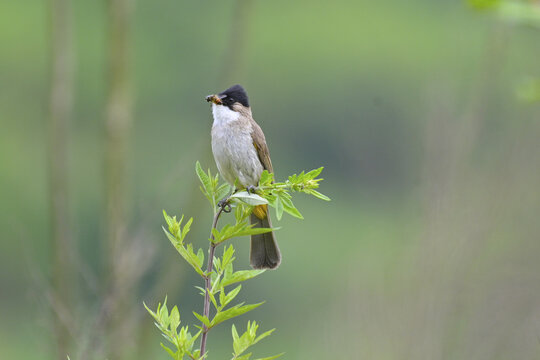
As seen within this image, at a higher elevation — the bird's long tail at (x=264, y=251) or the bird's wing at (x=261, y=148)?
the bird's wing at (x=261, y=148)

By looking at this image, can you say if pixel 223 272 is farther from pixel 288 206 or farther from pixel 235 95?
pixel 235 95

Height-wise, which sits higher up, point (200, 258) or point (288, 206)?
point (288, 206)

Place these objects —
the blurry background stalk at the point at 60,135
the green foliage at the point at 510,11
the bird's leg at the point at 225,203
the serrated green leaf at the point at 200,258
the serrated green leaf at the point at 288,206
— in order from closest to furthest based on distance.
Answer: the green foliage at the point at 510,11 < the serrated green leaf at the point at 200,258 < the serrated green leaf at the point at 288,206 < the bird's leg at the point at 225,203 < the blurry background stalk at the point at 60,135

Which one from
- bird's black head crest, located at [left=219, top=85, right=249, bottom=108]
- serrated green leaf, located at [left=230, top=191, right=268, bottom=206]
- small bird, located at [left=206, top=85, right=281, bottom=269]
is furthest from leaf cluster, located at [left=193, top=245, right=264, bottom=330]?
bird's black head crest, located at [left=219, top=85, right=249, bottom=108]

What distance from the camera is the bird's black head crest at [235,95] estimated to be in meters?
4.29

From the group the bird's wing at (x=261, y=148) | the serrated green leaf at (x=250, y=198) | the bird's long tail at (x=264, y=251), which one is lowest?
the bird's long tail at (x=264, y=251)

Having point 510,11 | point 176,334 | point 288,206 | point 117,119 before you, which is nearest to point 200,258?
point 176,334

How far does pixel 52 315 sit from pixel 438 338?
3.03m

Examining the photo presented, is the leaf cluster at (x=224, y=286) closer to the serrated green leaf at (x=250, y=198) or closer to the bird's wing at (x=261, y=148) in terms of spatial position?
the serrated green leaf at (x=250, y=198)

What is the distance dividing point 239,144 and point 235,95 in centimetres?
29

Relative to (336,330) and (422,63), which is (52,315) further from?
(422,63)

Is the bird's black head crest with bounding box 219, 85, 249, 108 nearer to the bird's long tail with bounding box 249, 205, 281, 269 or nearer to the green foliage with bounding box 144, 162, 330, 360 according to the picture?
the bird's long tail with bounding box 249, 205, 281, 269

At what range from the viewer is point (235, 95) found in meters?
4.32

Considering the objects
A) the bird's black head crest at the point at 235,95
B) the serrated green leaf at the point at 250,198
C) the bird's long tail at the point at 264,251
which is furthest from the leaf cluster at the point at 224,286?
the bird's black head crest at the point at 235,95
